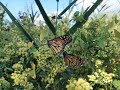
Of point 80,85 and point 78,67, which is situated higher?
point 78,67

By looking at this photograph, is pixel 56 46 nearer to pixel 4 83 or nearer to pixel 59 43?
pixel 59 43

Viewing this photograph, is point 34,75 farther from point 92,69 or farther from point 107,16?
point 107,16

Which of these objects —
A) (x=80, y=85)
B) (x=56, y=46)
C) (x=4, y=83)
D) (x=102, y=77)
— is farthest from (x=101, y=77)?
(x=4, y=83)

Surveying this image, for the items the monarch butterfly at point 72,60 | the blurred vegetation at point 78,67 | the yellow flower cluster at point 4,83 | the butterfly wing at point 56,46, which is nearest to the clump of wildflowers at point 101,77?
the blurred vegetation at point 78,67

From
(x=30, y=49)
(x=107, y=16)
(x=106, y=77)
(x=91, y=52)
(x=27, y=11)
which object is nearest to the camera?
(x=106, y=77)

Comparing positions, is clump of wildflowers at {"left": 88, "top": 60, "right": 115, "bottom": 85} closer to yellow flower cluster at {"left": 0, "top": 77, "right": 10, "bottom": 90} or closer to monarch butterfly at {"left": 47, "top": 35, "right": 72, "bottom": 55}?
monarch butterfly at {"left": 47, "top": 35, "right": 72, "bottom": 55}

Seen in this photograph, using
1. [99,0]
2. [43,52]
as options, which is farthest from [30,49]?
[99,0]
